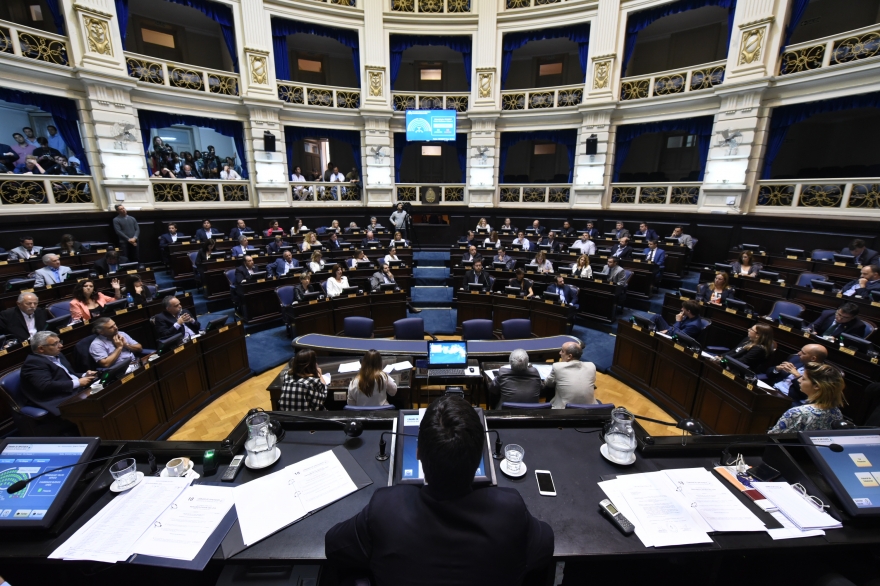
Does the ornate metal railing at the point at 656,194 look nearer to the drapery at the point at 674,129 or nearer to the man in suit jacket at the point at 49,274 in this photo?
the drapery at the point at 674,129

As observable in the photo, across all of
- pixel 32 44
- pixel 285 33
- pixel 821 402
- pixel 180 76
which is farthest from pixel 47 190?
pixel 821 402

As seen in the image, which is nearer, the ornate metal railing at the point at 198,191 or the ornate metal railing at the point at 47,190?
the ornate metal railing at the point at 47,190

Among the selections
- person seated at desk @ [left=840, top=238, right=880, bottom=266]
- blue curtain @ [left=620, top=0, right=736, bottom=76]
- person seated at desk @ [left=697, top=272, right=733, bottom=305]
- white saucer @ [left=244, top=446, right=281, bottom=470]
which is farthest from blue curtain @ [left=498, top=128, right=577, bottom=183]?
white saucer @ [left=244, top=446, right=281, bottom=470]

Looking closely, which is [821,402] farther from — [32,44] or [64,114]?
[32,44]

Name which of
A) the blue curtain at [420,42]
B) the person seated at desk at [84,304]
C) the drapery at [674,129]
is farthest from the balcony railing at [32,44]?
the drapery at [674,129]

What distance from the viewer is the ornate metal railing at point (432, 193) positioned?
48.4 ft

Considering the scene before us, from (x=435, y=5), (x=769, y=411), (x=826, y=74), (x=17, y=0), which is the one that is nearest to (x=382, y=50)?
(x=435, y=5)

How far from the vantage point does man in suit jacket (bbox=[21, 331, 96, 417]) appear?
12.4ft

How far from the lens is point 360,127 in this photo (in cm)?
1407

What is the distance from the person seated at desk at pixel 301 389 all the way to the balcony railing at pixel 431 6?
1417 centimetres

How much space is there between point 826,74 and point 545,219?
24.6ft

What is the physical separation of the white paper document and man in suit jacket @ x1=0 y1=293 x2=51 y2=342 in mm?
4964

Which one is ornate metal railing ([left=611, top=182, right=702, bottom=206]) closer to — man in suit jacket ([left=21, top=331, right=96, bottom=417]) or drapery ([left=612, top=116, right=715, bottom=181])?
drapery ([left=612, top=116, right=715, bottom=181])

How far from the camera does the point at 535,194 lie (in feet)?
46.9
